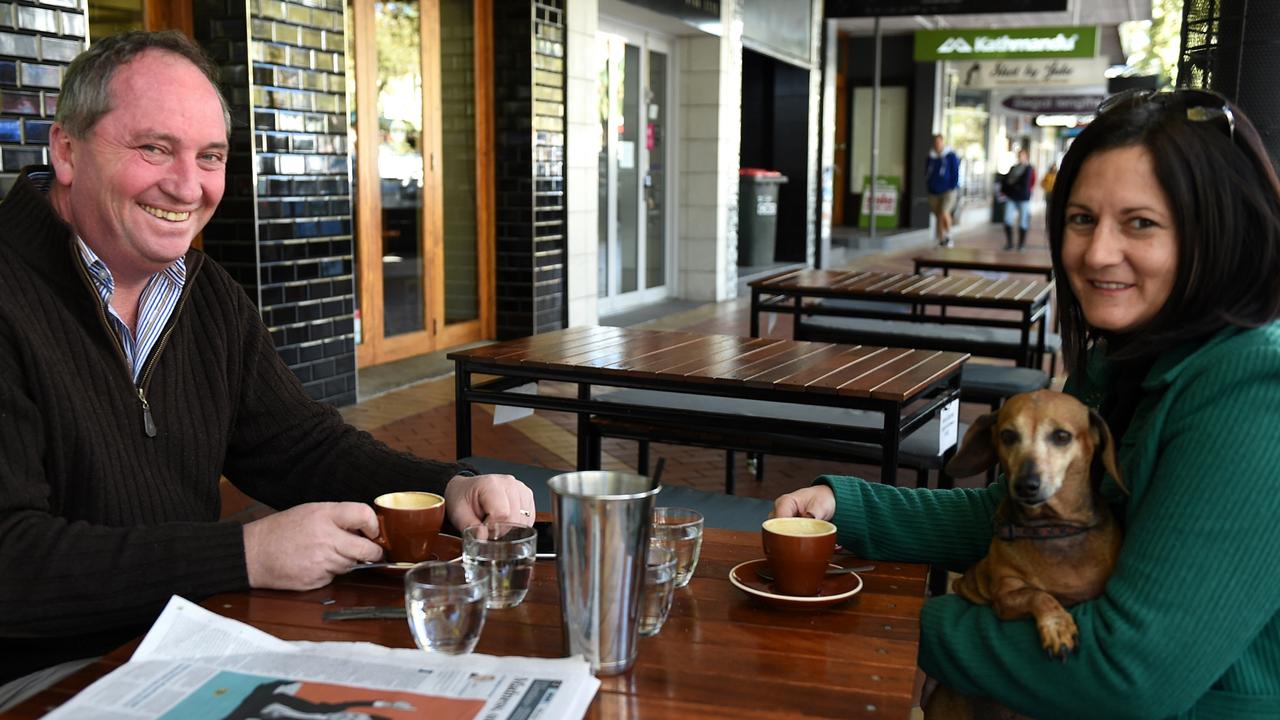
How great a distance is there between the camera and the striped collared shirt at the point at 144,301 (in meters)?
1.84

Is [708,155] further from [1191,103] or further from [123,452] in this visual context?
[1191,103]

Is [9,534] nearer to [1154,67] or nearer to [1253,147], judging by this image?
[1253,147]

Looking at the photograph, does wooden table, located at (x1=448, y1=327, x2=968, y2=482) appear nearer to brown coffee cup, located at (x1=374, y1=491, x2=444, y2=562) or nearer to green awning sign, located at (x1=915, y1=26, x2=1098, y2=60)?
brown coffee cup, located at (x1=374, y1=491, x2=444, y2=562)

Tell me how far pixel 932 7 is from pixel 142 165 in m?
12.9

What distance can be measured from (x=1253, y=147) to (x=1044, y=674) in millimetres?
702

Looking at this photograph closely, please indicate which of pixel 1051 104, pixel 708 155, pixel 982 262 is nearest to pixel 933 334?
pixel 982 262

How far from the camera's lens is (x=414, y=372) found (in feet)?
23.4

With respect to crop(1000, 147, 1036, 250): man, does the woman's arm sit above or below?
below

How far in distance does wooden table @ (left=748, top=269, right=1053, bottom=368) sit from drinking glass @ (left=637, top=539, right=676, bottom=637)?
422 cm

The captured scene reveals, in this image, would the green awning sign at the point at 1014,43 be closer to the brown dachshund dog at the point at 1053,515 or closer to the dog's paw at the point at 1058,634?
the brown dachshund dog at the point at 1053,515

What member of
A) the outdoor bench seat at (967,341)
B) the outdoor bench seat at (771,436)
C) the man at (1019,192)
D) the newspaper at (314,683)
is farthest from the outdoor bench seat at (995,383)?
the man at (1019,192)

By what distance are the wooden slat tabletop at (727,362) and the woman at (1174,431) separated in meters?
1.55

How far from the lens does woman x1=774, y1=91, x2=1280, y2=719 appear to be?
1342 mm

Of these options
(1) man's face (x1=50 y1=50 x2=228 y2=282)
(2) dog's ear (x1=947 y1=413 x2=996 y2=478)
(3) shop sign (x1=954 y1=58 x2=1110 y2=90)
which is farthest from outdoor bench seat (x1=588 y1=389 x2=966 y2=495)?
(3) shop sign (x1=954 y1=58 x2=1110 y2=90)
